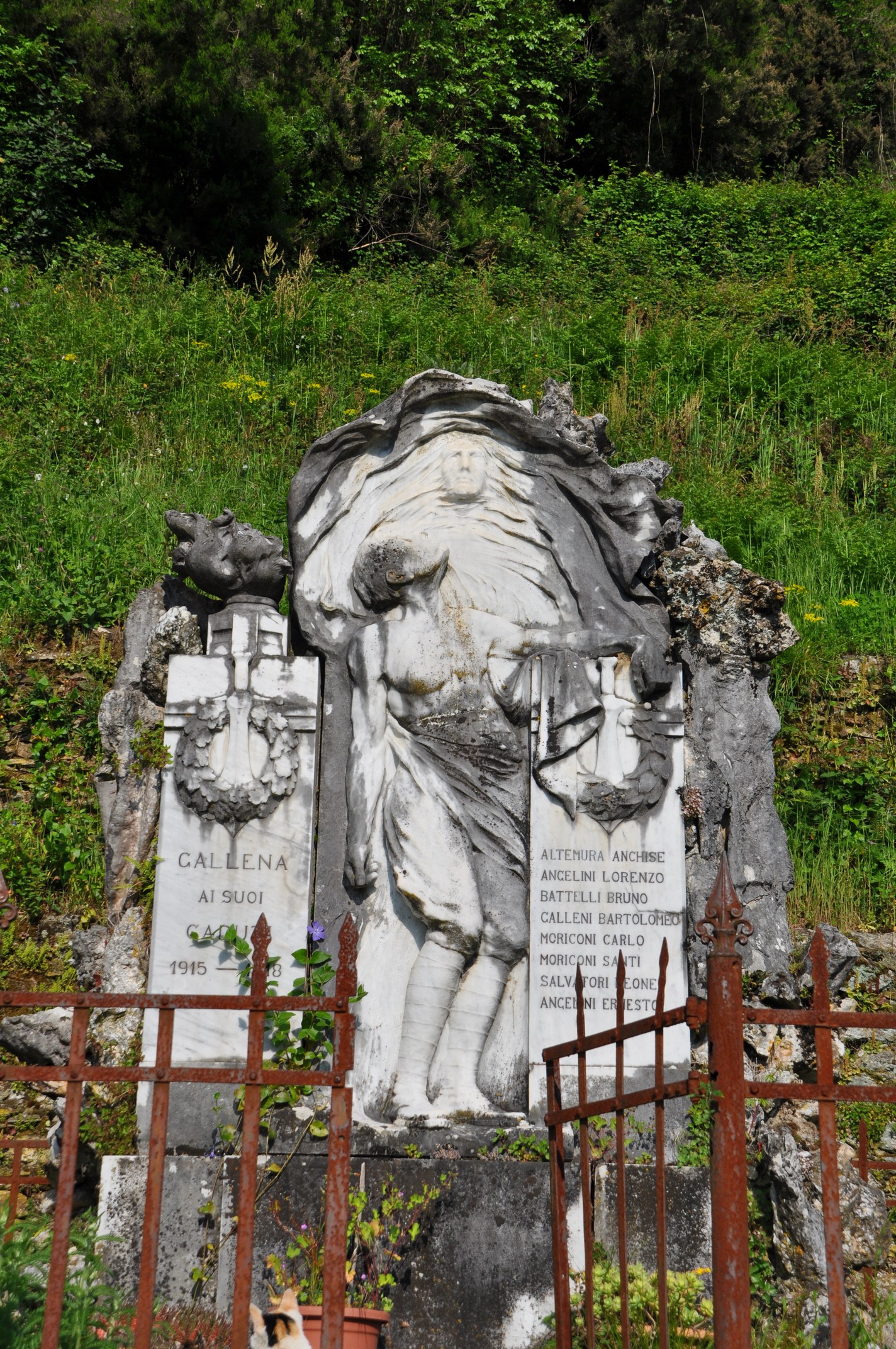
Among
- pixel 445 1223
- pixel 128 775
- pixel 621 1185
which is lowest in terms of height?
pixel 445 1223

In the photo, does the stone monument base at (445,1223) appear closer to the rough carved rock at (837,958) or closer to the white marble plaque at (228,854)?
the white marble plaque at (228,854)

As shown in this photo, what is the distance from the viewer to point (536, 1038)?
18.2 feet

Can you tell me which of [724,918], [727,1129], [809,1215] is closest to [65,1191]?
[727,1129]

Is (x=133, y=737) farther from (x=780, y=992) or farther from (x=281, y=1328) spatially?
(x=281, y=1328)

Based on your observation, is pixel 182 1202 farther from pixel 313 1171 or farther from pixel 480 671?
pixel 480 671

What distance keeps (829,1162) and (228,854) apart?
11.1ft

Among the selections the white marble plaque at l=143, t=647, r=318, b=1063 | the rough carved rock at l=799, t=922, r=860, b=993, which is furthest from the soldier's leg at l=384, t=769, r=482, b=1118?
the rough carved rock at l=799, t=922, r=860, b=993

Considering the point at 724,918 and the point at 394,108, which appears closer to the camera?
the point at 724,918

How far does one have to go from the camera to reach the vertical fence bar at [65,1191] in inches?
A: 114

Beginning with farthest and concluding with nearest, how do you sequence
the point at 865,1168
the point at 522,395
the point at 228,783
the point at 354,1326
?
the point at 522,395, the point at 228,783, the point at 865,1168, the point at 354,1326

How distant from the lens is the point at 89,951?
595 cm

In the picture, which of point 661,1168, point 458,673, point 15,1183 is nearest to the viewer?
point 661,1168

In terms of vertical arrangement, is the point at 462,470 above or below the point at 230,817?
above

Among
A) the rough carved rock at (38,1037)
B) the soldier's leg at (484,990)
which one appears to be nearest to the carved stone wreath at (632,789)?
the soldier's leg at (484,990)
